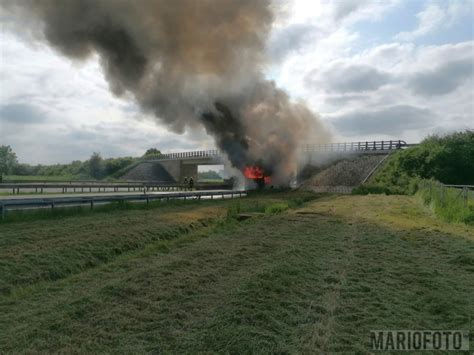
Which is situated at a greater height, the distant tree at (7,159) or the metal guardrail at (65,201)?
the distant tree at (7,159)

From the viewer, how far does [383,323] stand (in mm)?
6086

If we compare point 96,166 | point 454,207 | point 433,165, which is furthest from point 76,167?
point 454,207

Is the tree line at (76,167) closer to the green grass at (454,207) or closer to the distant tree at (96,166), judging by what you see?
the distant tree at (96,166)

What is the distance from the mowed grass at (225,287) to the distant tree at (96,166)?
90836 millimetres

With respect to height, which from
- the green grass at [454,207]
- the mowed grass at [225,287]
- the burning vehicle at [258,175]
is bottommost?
the mowed grass at [225,287]

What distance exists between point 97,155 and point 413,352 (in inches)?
4359

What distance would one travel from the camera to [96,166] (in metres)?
103

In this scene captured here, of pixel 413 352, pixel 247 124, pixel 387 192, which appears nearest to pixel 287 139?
pixel 247 124

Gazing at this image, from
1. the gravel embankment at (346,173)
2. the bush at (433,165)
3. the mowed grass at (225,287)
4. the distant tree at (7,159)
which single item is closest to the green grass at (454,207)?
the mowed grass at (225,287)

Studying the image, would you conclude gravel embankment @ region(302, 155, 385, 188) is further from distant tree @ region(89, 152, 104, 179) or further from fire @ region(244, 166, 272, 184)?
distant tree @ region(89, 152, 104, 179)

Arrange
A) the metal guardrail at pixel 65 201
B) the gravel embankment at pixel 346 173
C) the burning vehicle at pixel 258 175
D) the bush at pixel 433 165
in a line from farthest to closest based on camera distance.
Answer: the burning vehicle at pixel 258 175 < the gravel embankment at pixel 346 173 < the bush at pixel 433 165 < the metal guardrail at pixel 65 201

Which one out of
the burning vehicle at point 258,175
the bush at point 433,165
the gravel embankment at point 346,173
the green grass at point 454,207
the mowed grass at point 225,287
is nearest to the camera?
the mowed grass at point 225,287

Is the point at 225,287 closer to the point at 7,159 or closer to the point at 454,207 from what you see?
the point at 454,207

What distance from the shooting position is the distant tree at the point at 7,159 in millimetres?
106000
